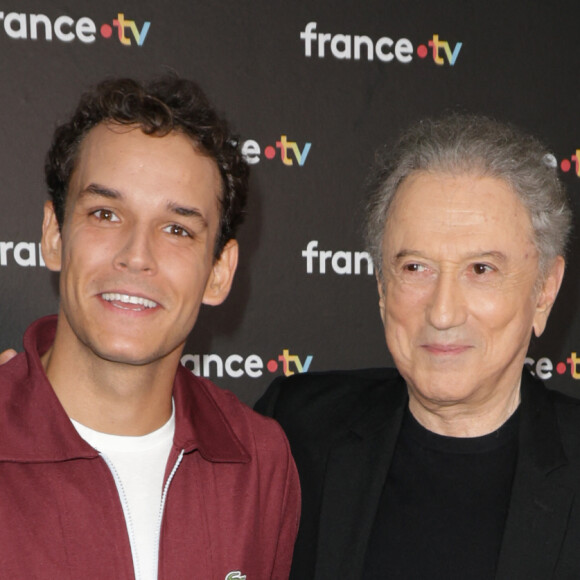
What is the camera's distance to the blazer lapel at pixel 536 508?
1.67 m

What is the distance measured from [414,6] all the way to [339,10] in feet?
0.91

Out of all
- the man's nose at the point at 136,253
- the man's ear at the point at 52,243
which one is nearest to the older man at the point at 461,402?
the man's nose at the point at 136,253

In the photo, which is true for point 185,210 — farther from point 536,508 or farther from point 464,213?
point 536,508

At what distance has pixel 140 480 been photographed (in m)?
1.73

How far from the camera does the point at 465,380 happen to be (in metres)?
1.82

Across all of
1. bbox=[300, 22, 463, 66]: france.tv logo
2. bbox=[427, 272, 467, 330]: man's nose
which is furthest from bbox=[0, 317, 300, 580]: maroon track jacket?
bbox=[300, 22, 463, 66]: france.tv logo

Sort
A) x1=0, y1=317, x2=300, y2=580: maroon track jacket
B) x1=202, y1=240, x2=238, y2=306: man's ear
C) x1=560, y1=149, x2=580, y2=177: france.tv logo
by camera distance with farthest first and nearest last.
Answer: x1=560, y1=149, x2=580, y2=177: france.tv logo, x1=202, y1=240, x2=238, y2=306: man's ear, x1=0, y1=317, x2=300, y2=580: maroon track jacket

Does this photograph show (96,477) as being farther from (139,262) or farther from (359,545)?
(359,545)

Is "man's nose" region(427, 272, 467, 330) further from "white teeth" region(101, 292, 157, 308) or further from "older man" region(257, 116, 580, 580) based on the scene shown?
"white teeth" region(101, 292, 157, 308)

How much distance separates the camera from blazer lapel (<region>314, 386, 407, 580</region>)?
1.83m

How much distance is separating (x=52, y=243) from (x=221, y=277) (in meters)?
0.41

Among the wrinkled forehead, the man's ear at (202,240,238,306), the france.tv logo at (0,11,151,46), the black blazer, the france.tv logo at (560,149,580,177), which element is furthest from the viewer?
the france.tv logo at (560,149,580,177)

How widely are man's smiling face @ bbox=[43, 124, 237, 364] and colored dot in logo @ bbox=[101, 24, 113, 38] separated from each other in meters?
0.94

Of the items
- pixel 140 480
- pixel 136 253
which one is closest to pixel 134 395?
pixel 140 480
